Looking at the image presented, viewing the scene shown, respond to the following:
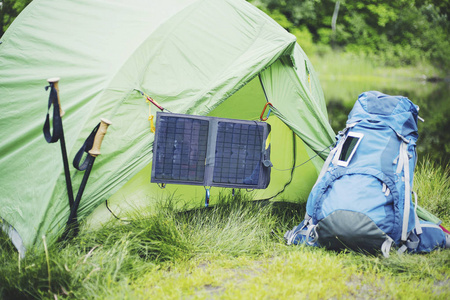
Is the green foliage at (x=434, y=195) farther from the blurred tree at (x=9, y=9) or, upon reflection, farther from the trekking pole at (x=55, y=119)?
the blurred tree at (x=9, y=9)

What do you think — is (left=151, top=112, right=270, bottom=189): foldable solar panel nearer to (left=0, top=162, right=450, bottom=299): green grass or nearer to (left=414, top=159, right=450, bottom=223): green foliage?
(left=0, top=162, right=450, bottom=299): green grass

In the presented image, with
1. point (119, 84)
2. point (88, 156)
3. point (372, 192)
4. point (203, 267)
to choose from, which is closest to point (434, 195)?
point (372, 192)

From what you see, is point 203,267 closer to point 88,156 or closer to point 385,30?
point 88,156

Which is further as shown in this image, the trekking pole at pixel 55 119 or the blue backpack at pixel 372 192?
the blue backpack at pixel 372 192

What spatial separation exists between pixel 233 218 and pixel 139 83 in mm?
1145

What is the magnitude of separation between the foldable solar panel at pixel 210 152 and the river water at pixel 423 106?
13.3ft

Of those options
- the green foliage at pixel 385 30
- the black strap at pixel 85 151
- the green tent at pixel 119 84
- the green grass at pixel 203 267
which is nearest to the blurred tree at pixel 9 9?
the green tent at pixel 119 84

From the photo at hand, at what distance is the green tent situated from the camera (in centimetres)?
265

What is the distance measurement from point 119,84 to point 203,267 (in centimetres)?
129

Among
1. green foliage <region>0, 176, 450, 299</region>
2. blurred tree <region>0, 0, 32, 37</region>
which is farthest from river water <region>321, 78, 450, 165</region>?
blurred tree <region>0, 0, 32, 37</region>

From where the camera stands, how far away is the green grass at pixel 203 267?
84.8 inches

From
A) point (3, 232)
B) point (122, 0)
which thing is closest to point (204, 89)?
point (122, 0)

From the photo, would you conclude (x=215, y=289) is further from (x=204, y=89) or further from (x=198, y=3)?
(x=198, y=3)

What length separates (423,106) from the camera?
1138 cm
